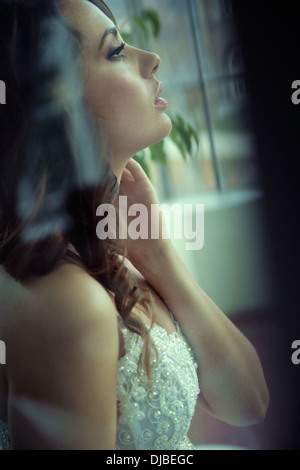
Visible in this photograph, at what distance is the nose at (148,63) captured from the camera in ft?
1.86

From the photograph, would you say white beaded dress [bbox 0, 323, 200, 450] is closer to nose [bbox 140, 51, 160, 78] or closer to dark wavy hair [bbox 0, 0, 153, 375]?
dark wavy hair [bbox 0, 0, 153, 375]

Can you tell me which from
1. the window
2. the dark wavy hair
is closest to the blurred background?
the window

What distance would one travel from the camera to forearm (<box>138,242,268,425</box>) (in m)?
0.60

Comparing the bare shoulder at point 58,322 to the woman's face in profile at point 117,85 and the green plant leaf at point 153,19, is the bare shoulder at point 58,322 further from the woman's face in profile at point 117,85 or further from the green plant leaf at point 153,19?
the green plant leaf at point 153,19

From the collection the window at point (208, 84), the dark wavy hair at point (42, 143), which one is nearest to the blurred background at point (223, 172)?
the window at point (208, 84)

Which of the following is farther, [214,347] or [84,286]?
[214,347]

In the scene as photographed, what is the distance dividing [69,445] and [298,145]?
42 cm

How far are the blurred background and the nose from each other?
26 mm

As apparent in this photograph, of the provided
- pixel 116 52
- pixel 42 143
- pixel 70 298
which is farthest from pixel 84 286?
pixel 116 52

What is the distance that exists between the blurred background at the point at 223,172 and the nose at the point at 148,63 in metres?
0.03

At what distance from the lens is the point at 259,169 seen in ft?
1.83

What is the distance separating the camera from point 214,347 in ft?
2.08

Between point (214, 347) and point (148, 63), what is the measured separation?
39 centimetres

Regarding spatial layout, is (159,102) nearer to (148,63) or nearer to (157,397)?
(148,63)
